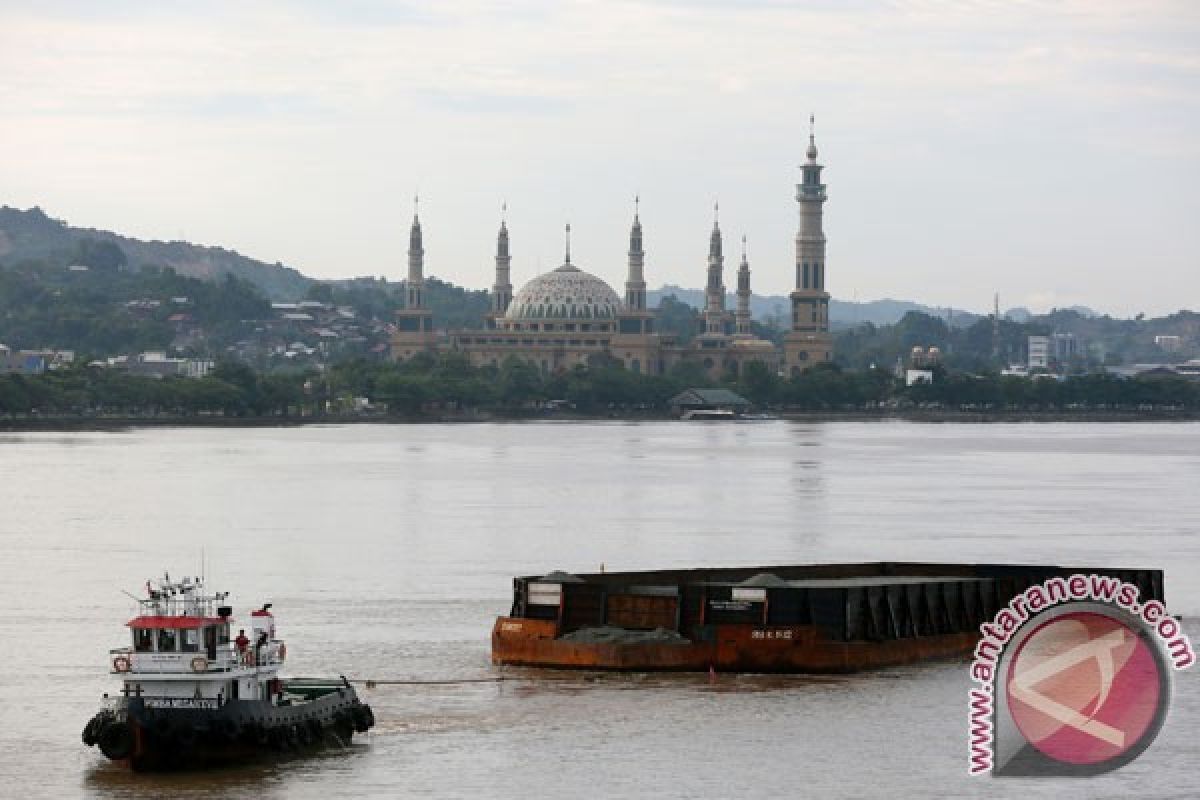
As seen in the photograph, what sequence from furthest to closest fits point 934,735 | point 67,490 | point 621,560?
point 67,490 → point 621,560 → point 934,735

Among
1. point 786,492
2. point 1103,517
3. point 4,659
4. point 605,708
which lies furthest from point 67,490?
point 605,708

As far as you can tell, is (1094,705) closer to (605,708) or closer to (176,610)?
(605,708)

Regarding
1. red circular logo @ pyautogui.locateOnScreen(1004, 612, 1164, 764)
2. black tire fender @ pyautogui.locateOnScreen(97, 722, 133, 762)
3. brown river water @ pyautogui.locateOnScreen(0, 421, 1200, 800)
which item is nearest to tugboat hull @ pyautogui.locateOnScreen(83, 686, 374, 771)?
black tire fender @ pyautogui.locateOnScreen(97, 722, 133, 762)

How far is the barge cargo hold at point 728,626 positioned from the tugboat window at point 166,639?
11.4m

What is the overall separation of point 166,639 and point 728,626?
13.3m

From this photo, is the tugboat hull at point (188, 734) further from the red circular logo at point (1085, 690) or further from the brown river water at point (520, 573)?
the red circular logo at point (1085, 690)

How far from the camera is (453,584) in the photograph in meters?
71.6

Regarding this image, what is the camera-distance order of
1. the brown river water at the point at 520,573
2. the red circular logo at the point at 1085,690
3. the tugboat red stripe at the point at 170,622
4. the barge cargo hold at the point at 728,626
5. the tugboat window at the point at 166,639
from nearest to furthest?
the red circular logo at the point at 1085,690, the tugboat red stripe at the point at 170,622, the tugboat window at the point at 166,639, the brown river water at the point at 520,573, the barge cargo hold at the point at 728,626

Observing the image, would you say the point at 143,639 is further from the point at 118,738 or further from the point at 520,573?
the point at 520,573

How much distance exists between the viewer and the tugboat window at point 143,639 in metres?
42.8

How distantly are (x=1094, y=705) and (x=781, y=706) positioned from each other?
6.19 m

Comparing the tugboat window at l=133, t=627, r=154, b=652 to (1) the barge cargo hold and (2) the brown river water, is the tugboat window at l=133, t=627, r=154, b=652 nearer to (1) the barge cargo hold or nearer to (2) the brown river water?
(2) the brown river water

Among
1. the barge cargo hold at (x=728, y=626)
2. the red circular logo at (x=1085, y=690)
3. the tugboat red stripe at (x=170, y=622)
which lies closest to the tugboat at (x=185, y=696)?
the tugboat red stripe at (x=170, y=622)

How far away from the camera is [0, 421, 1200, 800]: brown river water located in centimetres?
4344
